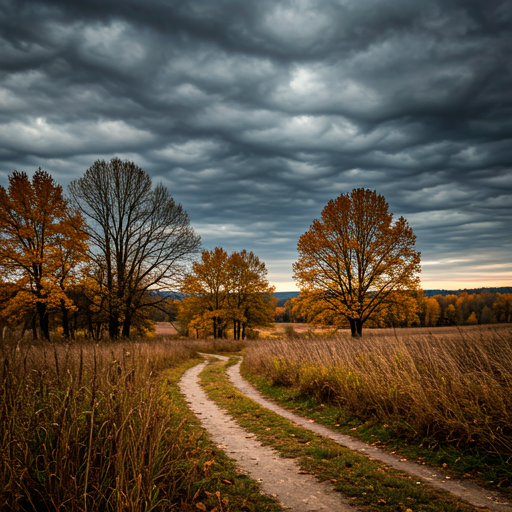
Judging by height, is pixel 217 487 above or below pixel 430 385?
below

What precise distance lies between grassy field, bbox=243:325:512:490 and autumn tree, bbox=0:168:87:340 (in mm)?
15152

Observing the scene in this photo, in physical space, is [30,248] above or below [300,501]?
above

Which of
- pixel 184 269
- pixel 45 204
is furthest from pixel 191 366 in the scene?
pixel 45 204

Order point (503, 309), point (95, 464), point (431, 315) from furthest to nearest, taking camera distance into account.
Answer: point (431, 315) < point (503, 309) < point (95, 464)

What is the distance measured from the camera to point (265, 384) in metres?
13.2

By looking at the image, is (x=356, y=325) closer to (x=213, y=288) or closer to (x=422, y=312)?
(x=422, y=312)

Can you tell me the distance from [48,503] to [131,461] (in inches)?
31.1

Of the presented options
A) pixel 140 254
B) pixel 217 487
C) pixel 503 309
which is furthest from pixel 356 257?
pixel 503 309

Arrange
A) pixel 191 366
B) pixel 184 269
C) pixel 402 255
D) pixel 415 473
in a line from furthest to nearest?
1. pixel 184 269
2. pixel 402 255
3. pixel 191 366
4. pixel 415 473

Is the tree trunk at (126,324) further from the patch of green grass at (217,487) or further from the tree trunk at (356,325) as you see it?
the patch of green grass at (217,487)

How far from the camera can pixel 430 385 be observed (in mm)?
6609

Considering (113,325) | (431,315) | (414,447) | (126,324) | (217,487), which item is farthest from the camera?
(431,315)

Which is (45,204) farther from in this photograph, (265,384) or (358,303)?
(358,303)

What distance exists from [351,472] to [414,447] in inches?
70.7
